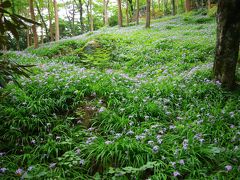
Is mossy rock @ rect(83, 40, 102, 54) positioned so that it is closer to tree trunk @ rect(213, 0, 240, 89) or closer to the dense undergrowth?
the dense undergrowth

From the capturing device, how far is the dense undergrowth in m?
3.42

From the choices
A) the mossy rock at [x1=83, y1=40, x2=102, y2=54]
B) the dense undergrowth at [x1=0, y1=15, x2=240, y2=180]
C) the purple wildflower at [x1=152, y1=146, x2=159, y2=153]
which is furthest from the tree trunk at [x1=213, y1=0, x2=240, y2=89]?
the mossy rock at [x1=83, y1=40, x2=102, y2=54]

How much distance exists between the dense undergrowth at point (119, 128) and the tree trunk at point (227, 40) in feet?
1.35

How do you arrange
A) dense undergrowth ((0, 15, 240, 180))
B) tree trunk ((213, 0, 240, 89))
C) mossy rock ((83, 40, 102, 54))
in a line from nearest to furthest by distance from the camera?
dense undergrowth ((0, 15, 240, 180)) → tree trunk ((213, 0, 240, 89)) → mossy rock ((83, 40, 102, 54))

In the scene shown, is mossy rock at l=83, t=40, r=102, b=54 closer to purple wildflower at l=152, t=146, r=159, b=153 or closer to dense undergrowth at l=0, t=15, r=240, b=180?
dense undergrowth at l=0, t=15, r=240, b=180

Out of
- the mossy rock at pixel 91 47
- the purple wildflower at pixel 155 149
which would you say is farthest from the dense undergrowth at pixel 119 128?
the mossy rock at pixel 91 47

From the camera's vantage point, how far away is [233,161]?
347 centimetres

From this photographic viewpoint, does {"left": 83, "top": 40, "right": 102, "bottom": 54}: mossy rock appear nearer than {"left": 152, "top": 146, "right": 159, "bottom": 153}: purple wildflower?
No

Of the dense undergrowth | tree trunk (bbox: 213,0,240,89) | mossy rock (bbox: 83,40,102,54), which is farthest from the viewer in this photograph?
mossy rock (bbox: 83,40,102,54)

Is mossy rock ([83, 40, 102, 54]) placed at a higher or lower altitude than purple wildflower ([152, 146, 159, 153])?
higher

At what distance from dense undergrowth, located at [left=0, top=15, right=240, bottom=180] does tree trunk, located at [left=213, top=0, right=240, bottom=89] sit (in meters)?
0.41

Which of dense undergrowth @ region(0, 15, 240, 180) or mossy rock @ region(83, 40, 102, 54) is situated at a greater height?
mossy rock @ region(83, 40, 102, 54)

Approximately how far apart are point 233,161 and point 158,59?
685 cm

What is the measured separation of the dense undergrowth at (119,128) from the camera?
342cm
